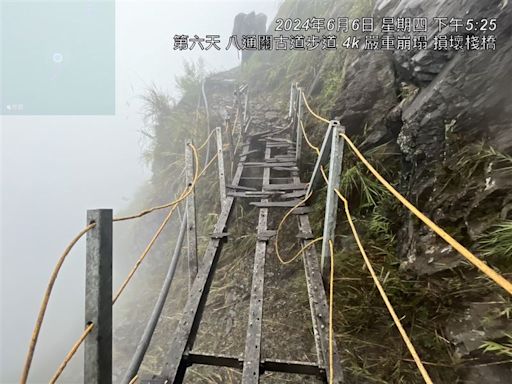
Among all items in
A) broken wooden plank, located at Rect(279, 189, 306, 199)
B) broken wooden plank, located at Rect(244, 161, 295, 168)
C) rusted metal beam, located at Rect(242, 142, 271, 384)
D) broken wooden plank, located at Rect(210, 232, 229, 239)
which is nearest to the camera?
rusted metal beam, located at Rect(242, 142, 271, 384)

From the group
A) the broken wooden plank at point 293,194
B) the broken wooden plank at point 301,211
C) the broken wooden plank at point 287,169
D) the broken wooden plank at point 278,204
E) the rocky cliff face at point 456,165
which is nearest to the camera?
the rocky cliff face at point 456,165

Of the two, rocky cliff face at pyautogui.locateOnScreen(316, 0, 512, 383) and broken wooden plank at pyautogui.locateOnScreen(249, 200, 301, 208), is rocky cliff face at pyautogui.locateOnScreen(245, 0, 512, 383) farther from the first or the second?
broken wooden plank at pyautogui.locateOnScreen(249, 200, 301, 208)

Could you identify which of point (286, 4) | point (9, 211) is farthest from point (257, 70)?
point (9, 211)

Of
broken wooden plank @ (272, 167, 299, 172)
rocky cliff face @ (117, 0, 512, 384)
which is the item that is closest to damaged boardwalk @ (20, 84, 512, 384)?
broken wooden plank @ (272, 167, 299, 172)

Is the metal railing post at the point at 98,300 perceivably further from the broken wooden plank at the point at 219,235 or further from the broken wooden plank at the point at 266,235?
the broken wooden plank at the point at 266,235

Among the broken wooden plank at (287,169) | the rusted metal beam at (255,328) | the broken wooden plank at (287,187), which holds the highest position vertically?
the broken wooden plank at (287,169)

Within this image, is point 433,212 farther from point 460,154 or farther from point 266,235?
point 266,235

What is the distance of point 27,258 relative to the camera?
163ft

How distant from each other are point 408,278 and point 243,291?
1.97 m

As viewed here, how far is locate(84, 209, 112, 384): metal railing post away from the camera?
3.88 feet

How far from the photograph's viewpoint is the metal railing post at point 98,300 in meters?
1.18

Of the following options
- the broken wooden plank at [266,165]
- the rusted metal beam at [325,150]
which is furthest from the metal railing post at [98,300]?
the broken wooden plank at [266,165]

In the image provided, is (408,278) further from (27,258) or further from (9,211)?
(9,211)

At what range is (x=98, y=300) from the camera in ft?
3.97
